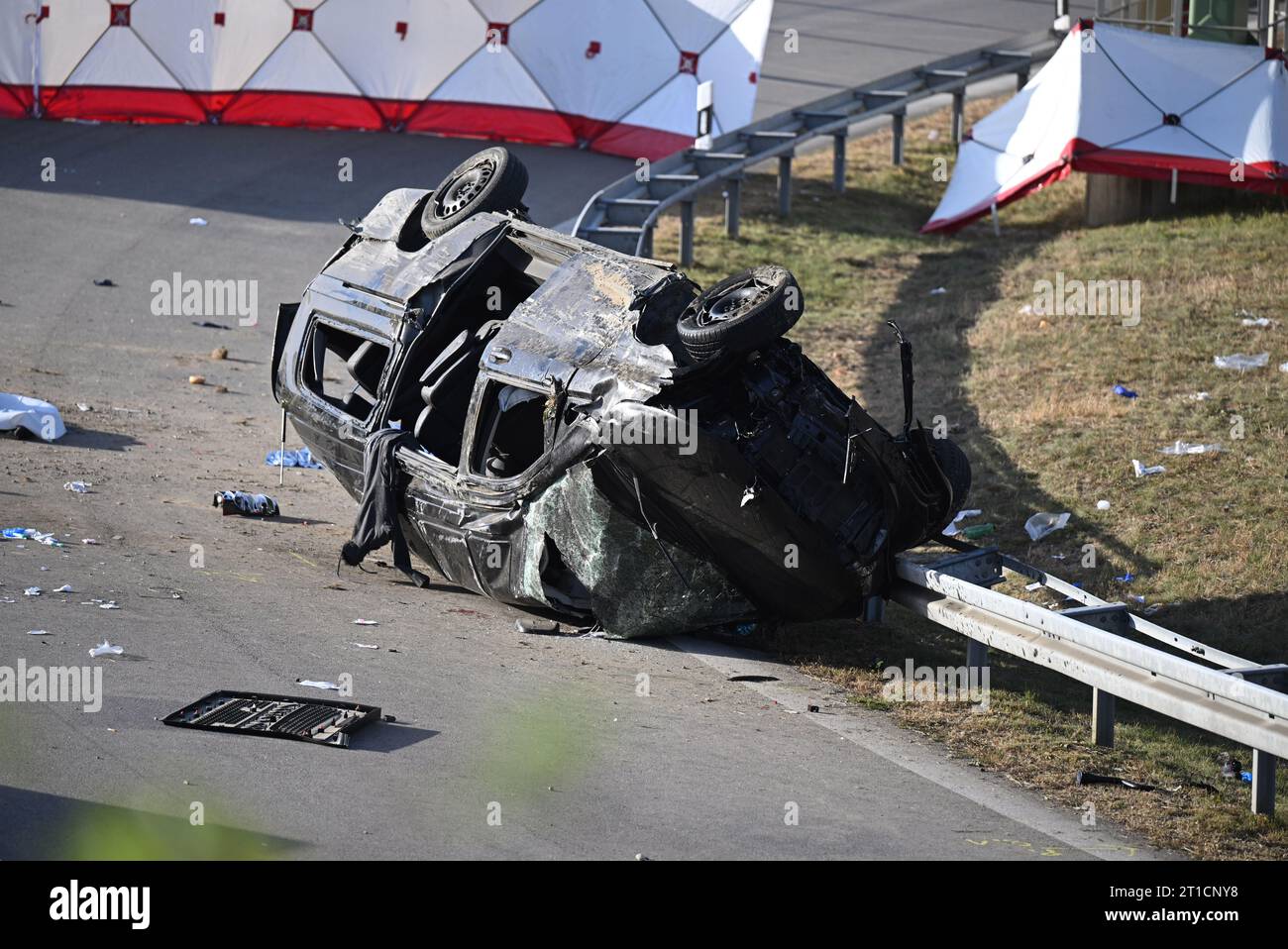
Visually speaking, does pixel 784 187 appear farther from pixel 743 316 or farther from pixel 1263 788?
pixel 1263 788

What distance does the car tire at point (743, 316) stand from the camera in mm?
8109

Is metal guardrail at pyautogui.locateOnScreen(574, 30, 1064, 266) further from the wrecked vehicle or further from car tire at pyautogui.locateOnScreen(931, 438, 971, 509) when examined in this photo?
car tire at pyautogui.locateOnScreen(931, 438, 971, 509)

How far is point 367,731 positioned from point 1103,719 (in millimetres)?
3734

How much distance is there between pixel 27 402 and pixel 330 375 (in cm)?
329

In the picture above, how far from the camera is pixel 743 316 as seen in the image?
26.7ft

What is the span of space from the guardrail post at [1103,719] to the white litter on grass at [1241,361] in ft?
21.1

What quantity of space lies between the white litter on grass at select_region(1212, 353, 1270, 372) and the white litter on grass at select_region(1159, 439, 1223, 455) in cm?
170

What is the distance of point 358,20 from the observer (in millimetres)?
24672

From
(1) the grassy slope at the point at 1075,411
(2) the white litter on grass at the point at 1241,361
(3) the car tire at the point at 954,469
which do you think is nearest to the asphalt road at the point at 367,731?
(1) the grassy slope at the point at 1075,411

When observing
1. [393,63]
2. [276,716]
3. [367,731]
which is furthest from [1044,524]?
[393,63]

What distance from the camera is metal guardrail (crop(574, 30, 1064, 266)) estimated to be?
17578 mm

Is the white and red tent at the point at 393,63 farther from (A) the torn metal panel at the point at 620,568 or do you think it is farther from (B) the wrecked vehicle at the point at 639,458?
(A) the torn metal panel at the point at 620,568
